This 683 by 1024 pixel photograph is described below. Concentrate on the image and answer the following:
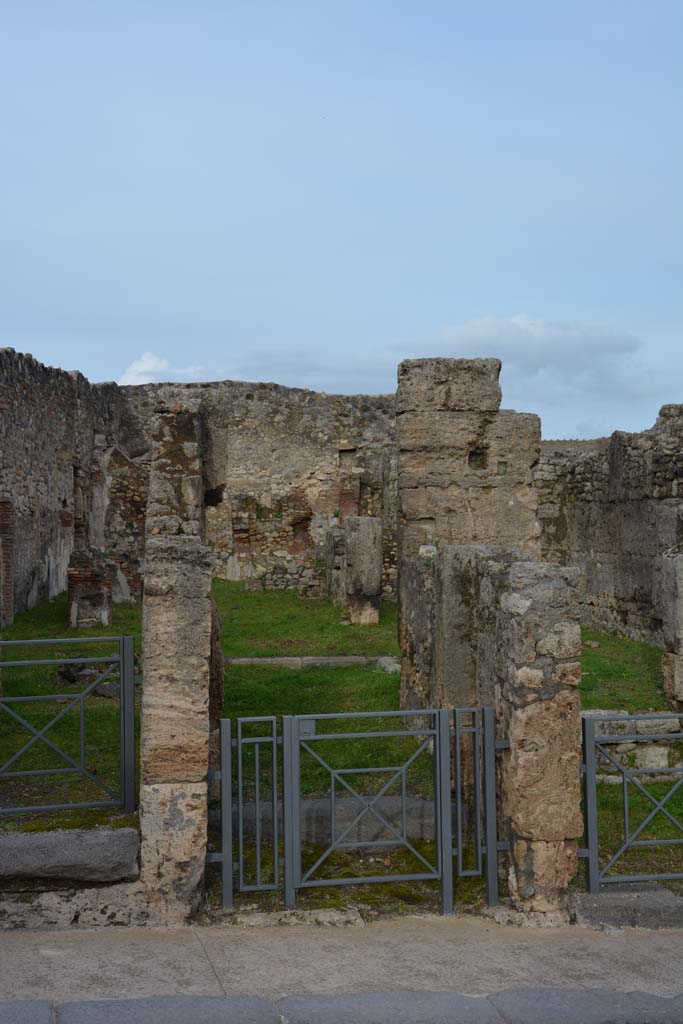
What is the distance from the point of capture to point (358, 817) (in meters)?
5.80

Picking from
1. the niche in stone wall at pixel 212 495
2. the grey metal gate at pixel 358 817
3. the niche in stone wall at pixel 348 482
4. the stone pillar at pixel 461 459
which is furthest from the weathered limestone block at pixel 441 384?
the niche in stone wall at pixel 348 482

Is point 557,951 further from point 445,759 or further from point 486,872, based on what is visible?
point 445,759

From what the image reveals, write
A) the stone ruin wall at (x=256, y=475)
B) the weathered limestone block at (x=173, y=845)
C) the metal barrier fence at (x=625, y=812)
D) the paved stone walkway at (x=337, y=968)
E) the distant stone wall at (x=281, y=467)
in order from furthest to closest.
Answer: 1. the distant stone wall at (x=281, y=467)
2. the stone ruin wall at (x=256, y=475)
3. the metal barrier fence at (x=625, y=812)
4. the weathered limestone block at (x=173, y=845)
5. the paved stone walkway at (x=337, y=968)

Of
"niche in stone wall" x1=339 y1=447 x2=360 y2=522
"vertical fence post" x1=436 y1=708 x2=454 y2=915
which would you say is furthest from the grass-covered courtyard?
"niche in stone wall" x1=339 y1=447 x2=360 y2=522

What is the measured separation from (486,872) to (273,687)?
5.92 metres

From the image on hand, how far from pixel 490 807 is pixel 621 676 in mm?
6610

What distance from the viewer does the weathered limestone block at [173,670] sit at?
5.91 meters

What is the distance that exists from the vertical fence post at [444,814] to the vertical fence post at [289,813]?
88 cm

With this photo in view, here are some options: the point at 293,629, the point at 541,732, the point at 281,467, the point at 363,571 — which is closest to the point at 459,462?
the point at 541,732

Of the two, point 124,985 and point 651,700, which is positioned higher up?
point 651,700

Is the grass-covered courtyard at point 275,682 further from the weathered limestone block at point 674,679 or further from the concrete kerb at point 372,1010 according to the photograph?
the concrete kerb at point 372,1010

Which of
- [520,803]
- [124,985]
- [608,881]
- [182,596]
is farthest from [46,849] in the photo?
[608,881]

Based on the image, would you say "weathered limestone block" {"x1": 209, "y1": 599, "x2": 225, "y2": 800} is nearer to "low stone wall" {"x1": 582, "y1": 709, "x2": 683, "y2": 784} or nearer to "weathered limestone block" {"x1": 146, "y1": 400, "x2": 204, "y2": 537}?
"weathered limestone block" {"x1": 146, "y1": 400, "x2": 204, "y2": 537}

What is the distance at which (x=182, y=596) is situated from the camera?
5941 millimetres
